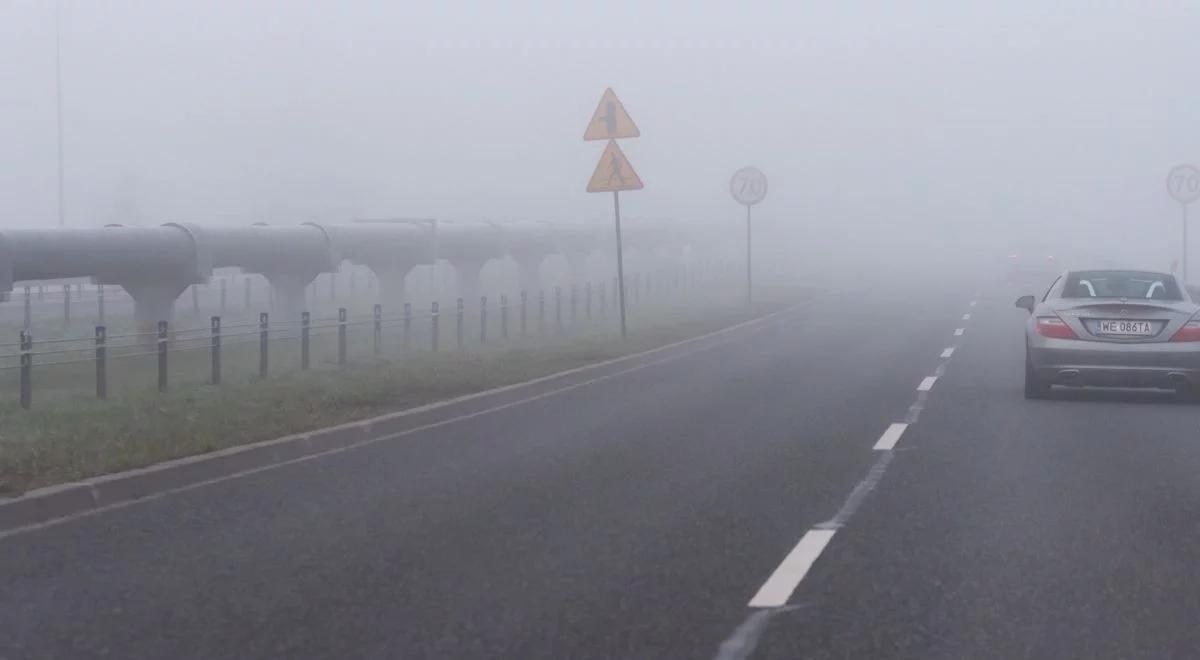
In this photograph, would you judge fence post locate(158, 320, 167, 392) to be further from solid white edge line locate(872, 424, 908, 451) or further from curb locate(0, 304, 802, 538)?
solid white edge line locate(872, 424, 908, 451)

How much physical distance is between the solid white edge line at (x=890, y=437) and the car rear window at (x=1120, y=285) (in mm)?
3962

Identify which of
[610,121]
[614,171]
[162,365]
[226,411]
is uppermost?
[610,121]

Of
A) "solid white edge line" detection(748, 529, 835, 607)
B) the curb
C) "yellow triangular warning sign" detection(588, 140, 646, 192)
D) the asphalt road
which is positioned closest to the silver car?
the asphalt road

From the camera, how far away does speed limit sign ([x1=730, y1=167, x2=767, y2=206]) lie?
32844 millimetres

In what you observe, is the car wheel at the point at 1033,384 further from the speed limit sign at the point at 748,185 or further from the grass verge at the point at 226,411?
the speed limit sign at the point at 748,185

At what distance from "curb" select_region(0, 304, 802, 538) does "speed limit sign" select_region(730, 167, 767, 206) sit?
1931cm

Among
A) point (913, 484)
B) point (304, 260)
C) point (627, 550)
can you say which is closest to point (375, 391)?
point (913, 484)

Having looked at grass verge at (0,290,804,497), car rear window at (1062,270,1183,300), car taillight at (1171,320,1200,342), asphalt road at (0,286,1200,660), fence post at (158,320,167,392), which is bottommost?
asphalt road at (0,286,1200,660)

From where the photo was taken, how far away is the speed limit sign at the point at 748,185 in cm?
3284

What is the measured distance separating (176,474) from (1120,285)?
35.1 ft

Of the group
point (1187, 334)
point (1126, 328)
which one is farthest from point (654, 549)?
point (1187, 334)

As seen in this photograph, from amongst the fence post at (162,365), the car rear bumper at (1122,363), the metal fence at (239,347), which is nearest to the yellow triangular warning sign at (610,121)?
the metal fence at (239,347)

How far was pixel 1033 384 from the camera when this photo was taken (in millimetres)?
15883

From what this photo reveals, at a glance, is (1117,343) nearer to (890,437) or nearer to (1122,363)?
(1122,363)
